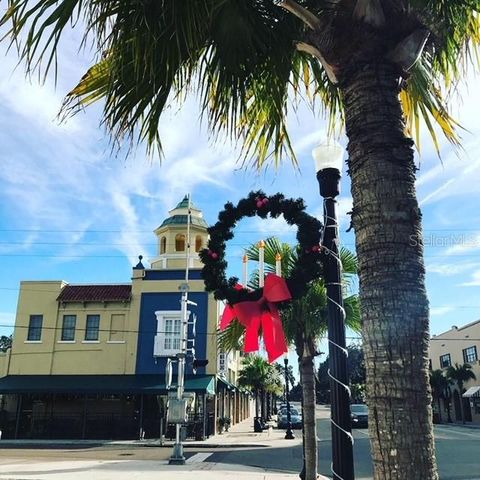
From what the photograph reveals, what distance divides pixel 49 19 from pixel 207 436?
85.5 ft

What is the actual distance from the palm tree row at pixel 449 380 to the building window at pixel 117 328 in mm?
26074

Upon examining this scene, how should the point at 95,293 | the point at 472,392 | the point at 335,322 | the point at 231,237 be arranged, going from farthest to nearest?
the point at 472,392 → the point at 95,293 → the point at 231,237 → the point at 335,322

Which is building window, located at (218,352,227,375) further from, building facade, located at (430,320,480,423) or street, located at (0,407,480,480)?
building facade, located at (430,320,480,423)

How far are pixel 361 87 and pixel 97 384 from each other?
25.7m

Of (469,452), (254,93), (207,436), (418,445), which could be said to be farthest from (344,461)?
(207,436)

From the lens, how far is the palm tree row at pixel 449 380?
142 feet

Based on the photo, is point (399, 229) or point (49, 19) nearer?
point (399, 229)

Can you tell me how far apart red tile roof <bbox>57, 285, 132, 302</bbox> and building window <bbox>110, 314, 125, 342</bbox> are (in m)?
0.96

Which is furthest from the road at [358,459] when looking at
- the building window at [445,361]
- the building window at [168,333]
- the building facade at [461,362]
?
the building window at [445,361]

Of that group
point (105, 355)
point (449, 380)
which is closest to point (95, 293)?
point (105, 355)

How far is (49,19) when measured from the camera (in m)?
3.26

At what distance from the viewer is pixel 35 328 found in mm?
29312

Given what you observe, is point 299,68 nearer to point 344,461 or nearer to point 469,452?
point 344,461

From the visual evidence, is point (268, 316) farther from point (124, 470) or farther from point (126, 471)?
point (124, 470)
